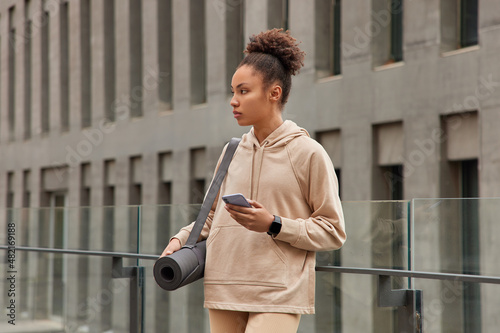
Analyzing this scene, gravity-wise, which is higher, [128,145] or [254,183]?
[128,145]

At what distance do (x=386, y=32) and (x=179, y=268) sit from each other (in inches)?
512

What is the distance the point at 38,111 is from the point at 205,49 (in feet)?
35.1

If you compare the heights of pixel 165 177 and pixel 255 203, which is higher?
pixel 165 177

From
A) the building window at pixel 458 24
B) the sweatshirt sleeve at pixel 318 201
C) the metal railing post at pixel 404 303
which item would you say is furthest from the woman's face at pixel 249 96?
the building window at pixel 458 24

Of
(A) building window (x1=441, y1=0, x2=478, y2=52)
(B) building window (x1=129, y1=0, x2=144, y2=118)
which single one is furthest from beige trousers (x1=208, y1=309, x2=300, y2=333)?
(B) building window (x1=129, y1=0, x2=144, y2=118)

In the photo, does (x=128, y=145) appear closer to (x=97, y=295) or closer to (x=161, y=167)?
(x=161, y=167)

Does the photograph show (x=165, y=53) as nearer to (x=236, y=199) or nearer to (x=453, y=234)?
(x=453, y=234)

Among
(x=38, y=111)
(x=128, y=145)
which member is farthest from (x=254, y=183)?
(x=38, y=111)

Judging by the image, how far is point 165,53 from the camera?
23.2 m

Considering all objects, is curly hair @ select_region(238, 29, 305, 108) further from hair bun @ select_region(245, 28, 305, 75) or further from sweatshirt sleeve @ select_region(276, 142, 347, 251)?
sweatshirt sleeve @ select_region(276, 142, 347, 251)

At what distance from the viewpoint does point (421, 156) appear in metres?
14.5

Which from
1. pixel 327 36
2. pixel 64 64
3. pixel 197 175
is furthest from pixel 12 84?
pixel 327 36

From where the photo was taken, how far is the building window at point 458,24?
1437 centimetres

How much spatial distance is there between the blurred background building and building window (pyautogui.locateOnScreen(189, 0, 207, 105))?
0.03 metres
